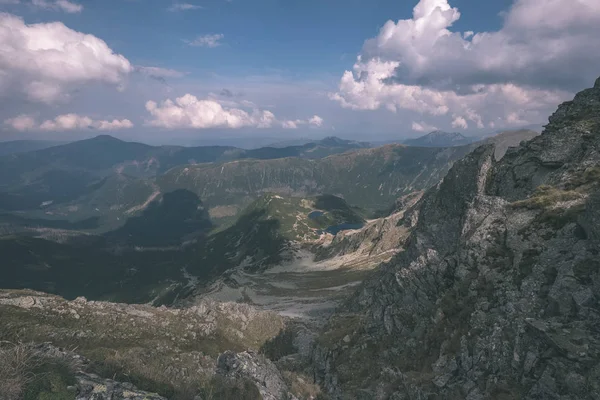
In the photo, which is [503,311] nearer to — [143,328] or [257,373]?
[257,373]

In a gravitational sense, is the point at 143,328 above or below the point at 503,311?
below

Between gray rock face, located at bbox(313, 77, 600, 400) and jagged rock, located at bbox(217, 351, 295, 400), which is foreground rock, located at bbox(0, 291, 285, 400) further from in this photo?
gray rock face, located at bbox(313, 77, 600, 400)

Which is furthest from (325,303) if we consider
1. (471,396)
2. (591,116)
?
(471,396)

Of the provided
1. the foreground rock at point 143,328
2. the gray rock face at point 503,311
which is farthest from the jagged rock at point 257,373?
the foreground rock at point 143,328

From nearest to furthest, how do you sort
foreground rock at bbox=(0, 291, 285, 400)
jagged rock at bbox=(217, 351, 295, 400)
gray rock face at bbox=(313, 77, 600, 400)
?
gray rock face at bbox=(313, 77, 600, 400)
jagged rock at bbox=(217, 351, 295, 400)
foreground rock at bbox=(0, 291, 285, 400)

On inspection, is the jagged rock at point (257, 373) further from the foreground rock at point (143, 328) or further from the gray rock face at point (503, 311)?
the foreground rock at point (143, 328)

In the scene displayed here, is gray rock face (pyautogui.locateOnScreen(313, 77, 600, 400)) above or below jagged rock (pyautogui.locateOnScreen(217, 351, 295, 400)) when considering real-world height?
above

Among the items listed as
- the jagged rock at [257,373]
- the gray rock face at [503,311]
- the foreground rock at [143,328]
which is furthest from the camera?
the foreground rock at [143,328]

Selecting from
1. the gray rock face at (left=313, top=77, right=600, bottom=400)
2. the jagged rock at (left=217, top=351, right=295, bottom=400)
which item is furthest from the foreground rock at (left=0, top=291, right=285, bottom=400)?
the gray rock face at (left=313, top=77, right=600, bottom=400)

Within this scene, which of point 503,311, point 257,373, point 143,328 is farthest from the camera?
point 143,328

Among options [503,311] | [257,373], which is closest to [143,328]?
[257,373]
